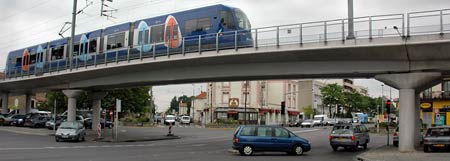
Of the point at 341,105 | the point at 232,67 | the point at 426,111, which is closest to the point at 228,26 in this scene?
the point at 232,67

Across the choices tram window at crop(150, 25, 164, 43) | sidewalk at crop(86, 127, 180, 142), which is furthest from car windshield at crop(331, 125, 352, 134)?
sidewalk at crop(86, 127, 180, 142)

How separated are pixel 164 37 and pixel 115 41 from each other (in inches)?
221

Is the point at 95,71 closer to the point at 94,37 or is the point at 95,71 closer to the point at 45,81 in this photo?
the point at 94,37

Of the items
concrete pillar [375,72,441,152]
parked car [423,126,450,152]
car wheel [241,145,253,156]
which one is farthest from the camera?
concrete pillar [375,72,441,152]

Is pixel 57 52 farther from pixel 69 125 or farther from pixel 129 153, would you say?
pixel 129 153

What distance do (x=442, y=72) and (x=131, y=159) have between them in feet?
53.3

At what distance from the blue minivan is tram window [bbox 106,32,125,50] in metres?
14.4

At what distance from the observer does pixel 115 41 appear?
34.6 m

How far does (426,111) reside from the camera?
61.1 meters

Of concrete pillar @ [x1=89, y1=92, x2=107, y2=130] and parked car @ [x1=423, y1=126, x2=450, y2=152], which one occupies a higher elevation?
concrete pillar @ [x1=89, y1=92, x2=107, y2=130]

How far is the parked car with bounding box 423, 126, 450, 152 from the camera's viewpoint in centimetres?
2392

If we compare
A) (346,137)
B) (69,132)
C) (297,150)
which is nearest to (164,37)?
(69,132)

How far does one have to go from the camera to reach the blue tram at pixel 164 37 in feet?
91.1

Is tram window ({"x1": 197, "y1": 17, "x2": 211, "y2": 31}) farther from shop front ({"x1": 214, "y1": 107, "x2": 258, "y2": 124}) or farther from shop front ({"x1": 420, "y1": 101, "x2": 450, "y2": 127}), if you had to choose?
shop front ({"x1": 214, "y1": 107, "x2": 258, "y2": 124})
